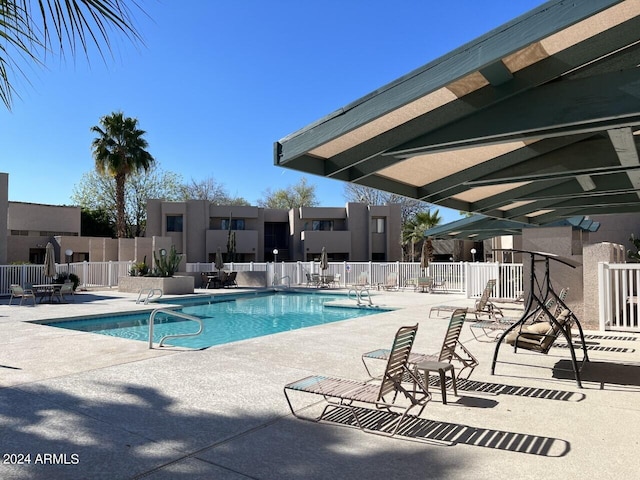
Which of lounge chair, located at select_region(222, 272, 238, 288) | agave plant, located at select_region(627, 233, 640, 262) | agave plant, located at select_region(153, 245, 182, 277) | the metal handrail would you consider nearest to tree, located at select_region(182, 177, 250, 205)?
the metal handrail

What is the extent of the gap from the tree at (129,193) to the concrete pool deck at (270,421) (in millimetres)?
43128

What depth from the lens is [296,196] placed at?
2340 inches

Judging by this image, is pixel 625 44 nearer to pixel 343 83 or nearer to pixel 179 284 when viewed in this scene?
pixel 179 284

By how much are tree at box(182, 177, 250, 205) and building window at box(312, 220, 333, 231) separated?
1815 cm

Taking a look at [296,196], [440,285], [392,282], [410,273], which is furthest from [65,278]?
[296,196]

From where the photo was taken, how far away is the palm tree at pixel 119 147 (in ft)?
109

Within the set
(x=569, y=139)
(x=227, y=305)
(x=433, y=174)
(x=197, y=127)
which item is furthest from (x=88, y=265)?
(x=569, y=139)

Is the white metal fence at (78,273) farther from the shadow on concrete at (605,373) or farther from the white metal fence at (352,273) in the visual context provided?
the shadow on concrete at (605,373)

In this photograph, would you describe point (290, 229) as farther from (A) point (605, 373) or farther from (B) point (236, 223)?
(A) point (605, 373)

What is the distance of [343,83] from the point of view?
29188 millimetres

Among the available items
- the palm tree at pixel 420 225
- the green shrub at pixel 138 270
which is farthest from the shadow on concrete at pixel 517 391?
the palm tree at pixel 420 225

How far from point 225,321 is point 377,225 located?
29927mm

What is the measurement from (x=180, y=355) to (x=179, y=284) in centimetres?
1379

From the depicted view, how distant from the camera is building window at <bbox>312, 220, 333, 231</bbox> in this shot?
43.6 m
